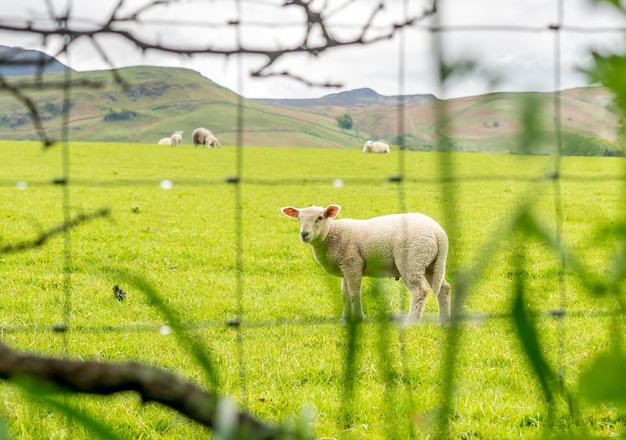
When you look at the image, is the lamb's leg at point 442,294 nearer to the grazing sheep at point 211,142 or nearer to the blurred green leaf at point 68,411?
the blurred green leaf at point 68,411

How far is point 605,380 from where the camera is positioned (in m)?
0.31

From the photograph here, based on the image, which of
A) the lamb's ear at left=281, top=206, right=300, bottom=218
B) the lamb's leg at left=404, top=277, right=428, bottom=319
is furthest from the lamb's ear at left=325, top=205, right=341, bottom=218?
the lamb's leg at left=404, top=277, right=428, bottom=319

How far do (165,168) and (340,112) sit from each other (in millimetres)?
15411

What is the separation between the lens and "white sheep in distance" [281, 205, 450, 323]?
15.2 feet

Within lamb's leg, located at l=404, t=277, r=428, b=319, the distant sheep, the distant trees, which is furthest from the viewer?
the distant sheep

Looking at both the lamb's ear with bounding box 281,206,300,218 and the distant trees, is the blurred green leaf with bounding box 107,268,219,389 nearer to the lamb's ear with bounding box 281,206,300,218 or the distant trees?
the distant trees

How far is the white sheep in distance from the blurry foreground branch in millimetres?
4102

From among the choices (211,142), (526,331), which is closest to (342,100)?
(526,331)

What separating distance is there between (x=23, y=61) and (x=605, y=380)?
0.74 meters

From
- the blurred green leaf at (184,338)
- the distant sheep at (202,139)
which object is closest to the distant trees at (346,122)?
the blurred green leaf at (184,338)

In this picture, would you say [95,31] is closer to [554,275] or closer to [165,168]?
[554,275]

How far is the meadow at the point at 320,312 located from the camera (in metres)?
0.46

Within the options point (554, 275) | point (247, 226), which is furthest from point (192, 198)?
point (554, 275)

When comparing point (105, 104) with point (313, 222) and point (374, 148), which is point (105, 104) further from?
point (374, 148)
